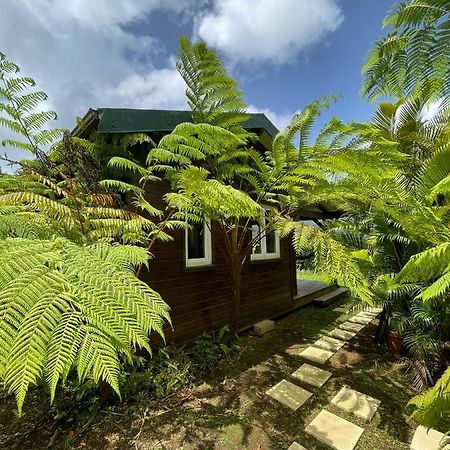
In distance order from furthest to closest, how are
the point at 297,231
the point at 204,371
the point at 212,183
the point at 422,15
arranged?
the point at 204,371 → the point at 297,231 → the point at 212,183 → the point at 422,15

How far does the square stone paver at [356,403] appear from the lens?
2.55 metres

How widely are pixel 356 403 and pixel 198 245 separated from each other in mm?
2811

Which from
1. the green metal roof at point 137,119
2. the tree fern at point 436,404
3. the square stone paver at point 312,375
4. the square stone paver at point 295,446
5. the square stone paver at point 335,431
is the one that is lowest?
the square stone paver at point 312,375

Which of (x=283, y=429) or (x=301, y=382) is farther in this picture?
(x=301, y=382)

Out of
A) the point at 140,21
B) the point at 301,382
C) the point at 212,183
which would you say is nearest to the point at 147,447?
the point at 301,382

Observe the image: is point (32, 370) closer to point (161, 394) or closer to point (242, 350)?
point (161, 394)

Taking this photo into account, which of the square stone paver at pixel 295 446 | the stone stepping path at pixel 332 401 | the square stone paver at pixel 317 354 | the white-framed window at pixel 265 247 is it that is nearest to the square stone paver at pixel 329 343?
the stone stepping path at pixel 332 401

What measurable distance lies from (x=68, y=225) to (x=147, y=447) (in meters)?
1.86

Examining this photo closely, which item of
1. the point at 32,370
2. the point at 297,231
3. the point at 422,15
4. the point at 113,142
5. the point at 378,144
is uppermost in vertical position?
the point at 422,15

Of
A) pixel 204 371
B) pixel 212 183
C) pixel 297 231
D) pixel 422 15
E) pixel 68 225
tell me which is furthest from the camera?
pixel 204 371

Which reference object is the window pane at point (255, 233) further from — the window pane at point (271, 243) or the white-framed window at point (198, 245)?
the white-framed window at point (198, 245)

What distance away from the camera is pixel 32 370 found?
2.55 ft

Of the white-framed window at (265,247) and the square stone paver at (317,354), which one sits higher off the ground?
the white-framed window at (265,247)

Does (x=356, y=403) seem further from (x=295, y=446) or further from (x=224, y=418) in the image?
(x=224, y=418)
